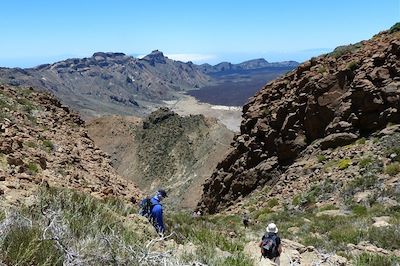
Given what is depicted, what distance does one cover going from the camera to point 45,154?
1688cm

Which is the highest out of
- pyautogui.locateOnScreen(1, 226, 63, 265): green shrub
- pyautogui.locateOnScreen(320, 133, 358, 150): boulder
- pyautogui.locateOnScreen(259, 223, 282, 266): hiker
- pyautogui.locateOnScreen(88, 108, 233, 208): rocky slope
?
pyautogui.locateOnScreen(1, 226, 63, 265): green shrub

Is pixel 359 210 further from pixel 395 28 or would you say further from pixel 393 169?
pixel 395 28

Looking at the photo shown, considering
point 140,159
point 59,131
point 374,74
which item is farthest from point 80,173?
point 140,159

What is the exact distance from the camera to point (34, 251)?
16.1 feet

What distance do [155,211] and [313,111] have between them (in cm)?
1532

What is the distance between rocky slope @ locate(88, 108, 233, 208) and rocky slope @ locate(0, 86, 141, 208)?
64.0 ft

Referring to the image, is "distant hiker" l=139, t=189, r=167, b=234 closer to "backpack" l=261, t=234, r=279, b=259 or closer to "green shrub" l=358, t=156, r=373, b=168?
"backpack" l=261, t=234, r=279, b=259

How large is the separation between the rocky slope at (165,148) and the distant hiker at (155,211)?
3331 cm

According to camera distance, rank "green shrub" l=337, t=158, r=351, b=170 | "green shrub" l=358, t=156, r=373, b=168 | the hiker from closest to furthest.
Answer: the hiker → "green shrub" l=358, t=156, r=373, b=168 → "green shrub" l=337, t=158, r=351, b=170

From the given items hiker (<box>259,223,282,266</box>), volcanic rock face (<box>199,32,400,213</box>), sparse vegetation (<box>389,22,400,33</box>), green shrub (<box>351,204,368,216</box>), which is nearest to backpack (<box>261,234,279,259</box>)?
hiker (<box>259,223,282,266</box>)

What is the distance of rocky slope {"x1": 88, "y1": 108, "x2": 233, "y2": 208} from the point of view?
181 feet

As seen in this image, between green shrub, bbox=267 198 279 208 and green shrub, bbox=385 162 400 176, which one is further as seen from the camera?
green shrub, bbox=267 198 279 208

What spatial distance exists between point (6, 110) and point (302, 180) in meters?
13.7

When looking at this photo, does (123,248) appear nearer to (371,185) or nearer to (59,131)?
(371,185)
